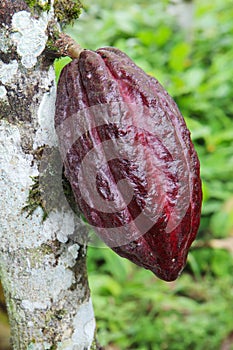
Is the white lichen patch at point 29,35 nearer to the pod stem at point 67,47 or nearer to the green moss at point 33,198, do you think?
the pod stem at point 67,47

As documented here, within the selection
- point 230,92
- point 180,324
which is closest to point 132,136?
point 180,324

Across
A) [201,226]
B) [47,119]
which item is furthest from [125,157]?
[201,226]

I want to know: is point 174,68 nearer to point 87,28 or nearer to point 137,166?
point 87,28

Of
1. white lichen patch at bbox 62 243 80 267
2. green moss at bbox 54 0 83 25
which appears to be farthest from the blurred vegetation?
white lichen patch at bbox 62 243 80 267

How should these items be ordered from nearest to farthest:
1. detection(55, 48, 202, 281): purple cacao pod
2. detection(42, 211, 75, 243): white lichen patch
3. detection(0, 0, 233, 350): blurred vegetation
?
detection(55, 48, 202, 281): purple cacao pod, detection(42, 211, 75, 243): white lichen patch, detection(0, 0, 233, 350): blurred vegetation

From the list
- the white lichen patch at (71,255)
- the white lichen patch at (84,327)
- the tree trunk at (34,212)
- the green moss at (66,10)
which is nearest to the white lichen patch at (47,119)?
the tree trunk at (34,212)

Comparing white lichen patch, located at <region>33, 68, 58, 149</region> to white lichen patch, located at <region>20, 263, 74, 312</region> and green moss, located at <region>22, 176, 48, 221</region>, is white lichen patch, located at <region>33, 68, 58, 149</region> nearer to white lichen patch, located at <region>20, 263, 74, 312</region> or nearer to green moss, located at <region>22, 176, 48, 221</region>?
green moss, located at <region>22, 176, 48, 221</region>
